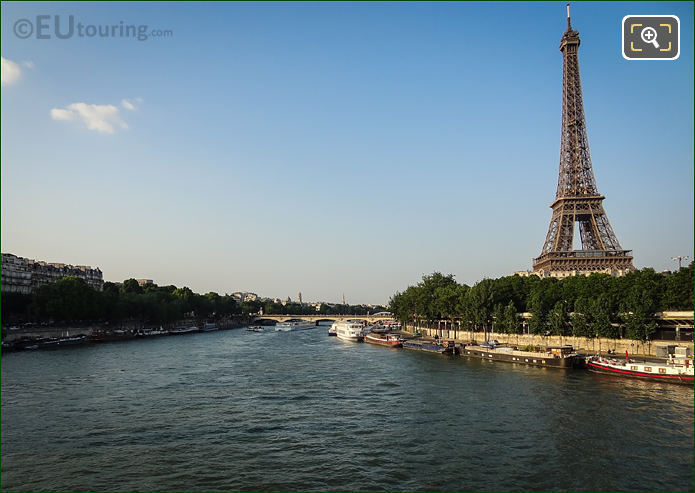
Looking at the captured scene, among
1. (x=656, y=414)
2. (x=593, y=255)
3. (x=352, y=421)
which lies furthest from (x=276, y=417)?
(x=593, y=255)

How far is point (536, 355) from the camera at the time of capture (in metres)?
48.9

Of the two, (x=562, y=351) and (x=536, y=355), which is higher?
(x=562, y=351)

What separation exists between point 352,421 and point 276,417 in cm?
461

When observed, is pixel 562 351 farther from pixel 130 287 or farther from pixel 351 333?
pixel 130 287

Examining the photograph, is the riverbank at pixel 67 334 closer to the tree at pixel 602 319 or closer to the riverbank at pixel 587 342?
the riverbank at pixel 587 342

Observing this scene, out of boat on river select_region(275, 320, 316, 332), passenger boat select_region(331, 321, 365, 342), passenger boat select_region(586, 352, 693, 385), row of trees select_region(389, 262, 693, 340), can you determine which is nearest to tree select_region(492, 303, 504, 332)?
row of trees select_region(389, 262, 693, 340)

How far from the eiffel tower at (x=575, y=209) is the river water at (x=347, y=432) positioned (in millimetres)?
41996

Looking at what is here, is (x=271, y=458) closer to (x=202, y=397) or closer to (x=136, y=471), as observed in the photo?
(x=136, y=471)

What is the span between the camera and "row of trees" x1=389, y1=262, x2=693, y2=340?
5041 cm

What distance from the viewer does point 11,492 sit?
58.7 feet

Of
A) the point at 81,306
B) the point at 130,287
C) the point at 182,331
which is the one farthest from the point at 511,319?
the point at 130,287

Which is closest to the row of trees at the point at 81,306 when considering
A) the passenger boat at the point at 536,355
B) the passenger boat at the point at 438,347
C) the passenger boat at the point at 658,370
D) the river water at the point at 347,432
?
the river water at the point at 347,432

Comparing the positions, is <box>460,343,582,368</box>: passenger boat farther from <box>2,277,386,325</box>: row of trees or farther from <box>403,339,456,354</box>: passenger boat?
<box>2,277,386,325</box>: row of trees

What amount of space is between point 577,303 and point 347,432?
40322 millimetres
